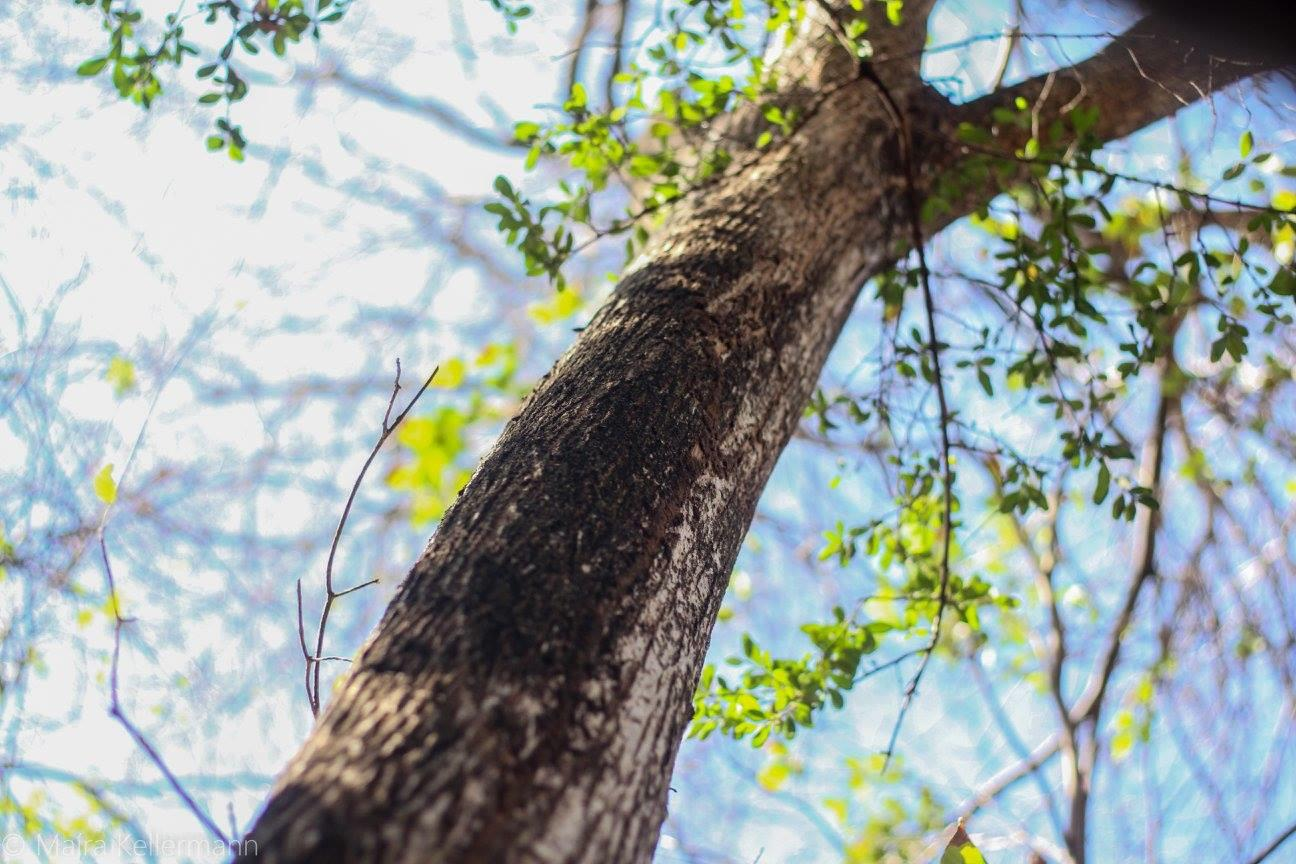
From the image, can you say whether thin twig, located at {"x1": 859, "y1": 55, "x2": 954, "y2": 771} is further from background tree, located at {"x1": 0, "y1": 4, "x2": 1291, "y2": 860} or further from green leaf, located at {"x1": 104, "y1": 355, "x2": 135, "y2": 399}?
green leaf, located at {"x1": 104, "y1": 355, "x2": 135, "y2": 399}

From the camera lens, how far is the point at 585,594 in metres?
1.04

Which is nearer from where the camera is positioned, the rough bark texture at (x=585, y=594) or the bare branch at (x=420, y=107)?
the rough bark texture at (x=585, y=594)

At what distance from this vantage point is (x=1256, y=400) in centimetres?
430

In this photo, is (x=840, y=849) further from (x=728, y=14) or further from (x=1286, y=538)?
(x=728, y=14)

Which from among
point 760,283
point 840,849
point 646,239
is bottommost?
point 840,849

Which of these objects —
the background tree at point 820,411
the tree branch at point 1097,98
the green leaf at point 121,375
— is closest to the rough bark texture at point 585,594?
the background tree at point 820,411

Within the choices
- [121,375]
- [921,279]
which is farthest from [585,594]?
[121,375]

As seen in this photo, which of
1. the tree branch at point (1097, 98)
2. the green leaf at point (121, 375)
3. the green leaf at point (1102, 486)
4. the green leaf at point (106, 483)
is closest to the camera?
the green leaf at point (106, 483)

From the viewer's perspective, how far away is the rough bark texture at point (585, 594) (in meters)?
0.83

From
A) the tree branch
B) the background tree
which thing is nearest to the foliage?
the background tree

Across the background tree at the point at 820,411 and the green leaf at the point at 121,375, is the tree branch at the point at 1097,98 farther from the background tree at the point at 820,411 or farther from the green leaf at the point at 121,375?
the green leaf at the point at 121,375

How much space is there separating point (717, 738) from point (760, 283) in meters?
3.21

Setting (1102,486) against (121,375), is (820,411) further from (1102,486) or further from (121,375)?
(121,375)

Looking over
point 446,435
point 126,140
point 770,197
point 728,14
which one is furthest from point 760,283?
point 446,435
